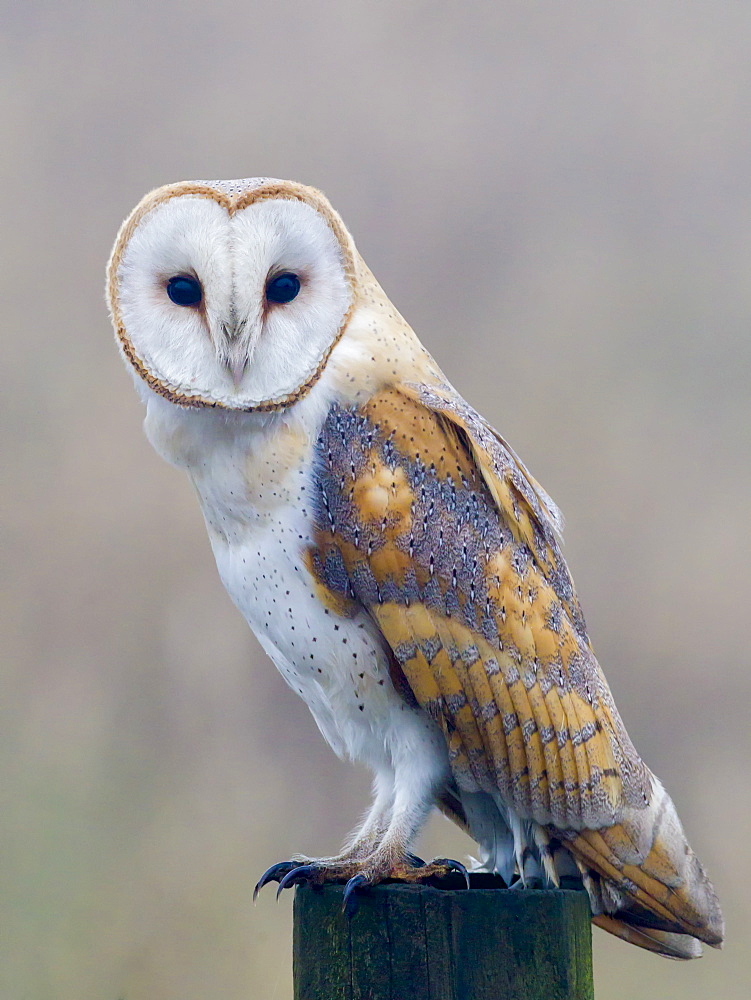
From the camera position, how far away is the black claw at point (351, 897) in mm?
1321

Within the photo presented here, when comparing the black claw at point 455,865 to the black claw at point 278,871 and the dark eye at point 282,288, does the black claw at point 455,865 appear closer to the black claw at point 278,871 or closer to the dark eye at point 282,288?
the black claw at point 278,871

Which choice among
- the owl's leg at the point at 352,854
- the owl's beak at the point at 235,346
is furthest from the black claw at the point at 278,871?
the owl's beak at the point at 235,346

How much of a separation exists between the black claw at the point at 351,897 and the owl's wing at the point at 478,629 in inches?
8.0

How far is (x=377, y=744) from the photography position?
1.58 meters

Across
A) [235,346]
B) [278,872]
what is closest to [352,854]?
[278,872]

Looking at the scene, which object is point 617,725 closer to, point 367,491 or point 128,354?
point 367,491

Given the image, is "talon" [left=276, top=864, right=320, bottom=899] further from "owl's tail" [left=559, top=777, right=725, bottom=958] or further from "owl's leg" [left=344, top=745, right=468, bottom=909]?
"owl's tail" [left=559, top=777, right=725, bottom=958]

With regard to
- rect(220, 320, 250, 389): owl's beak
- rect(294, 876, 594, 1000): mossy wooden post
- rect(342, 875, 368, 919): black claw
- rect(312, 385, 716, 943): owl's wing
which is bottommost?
rect(294, 876, 594, 1000): mossy wooden post

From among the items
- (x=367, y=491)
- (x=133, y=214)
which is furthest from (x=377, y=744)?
(x=133, y=214)

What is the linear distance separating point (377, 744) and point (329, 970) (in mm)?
351

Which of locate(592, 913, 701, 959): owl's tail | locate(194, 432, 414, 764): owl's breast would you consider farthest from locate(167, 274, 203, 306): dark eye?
locate(592, 913, 701, 959): owl's tail

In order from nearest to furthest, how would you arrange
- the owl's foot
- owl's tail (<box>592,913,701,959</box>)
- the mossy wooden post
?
1. the mossy wooden post
2. the owl's foot
3. owl's tail (<box>592,913,701,959</box>)

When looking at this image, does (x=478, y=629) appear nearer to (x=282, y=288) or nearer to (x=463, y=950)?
(x=463, y=950)

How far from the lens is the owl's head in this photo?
1412 mm
